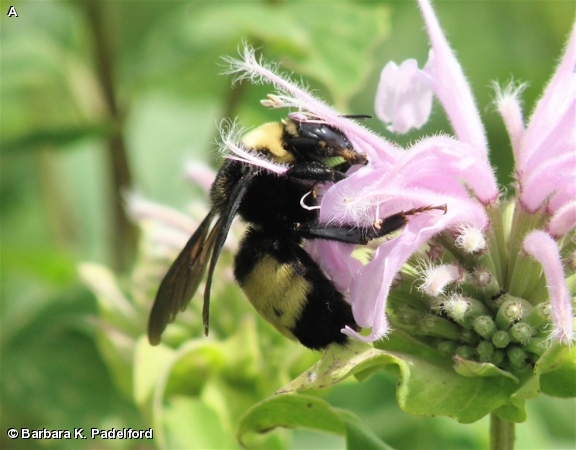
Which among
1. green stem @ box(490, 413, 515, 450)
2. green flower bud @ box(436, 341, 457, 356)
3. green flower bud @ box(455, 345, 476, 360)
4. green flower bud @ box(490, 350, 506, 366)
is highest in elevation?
green flower bud @ box(490, 350, 506, 366)

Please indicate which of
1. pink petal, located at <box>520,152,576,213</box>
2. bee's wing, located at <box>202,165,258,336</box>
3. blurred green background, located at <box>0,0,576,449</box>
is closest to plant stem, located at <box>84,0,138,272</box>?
blurred green background, located at <box>0,0,576,449</box>

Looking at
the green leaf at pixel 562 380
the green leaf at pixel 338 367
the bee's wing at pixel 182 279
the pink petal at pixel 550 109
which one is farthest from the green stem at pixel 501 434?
the bee's wing at pixel 182 279

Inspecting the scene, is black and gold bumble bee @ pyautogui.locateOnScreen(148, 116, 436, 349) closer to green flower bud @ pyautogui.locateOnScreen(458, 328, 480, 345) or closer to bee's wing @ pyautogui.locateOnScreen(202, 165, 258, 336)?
bee's wing @ pyautogui.locateOnScreen(202, 165, 258, 336)

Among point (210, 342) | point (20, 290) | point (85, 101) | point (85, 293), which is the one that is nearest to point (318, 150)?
point (210, 342)

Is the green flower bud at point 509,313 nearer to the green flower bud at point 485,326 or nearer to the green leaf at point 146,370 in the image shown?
the green flower bud at point 485,326

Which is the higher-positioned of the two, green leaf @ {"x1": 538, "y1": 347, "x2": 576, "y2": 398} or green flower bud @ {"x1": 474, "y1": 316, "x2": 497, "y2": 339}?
green flower bud @ {"x1": 474, "y1": 316, "x2": 497, "y2": 339}
